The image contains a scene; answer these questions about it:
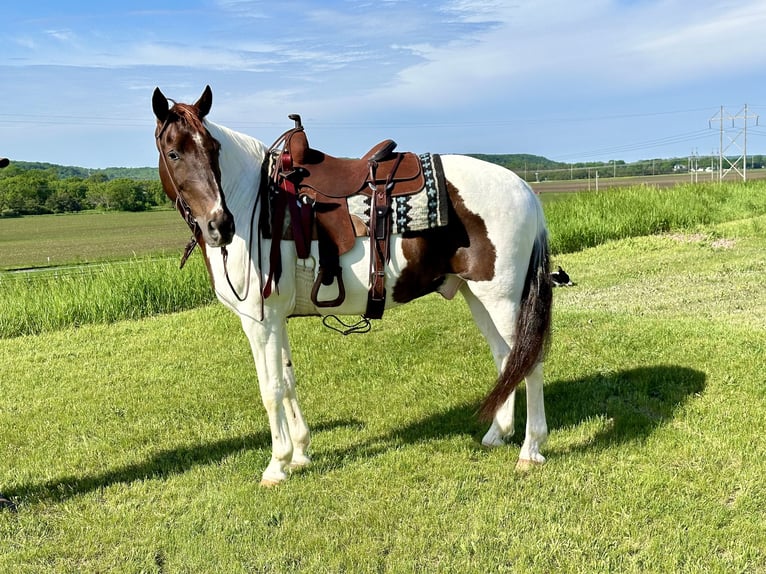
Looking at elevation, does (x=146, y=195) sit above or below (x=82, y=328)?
above

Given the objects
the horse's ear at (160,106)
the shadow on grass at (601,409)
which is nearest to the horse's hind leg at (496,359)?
the shadow on grass at (601,409)

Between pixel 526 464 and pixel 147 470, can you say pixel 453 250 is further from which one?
pixel 147 470

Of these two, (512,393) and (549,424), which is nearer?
(512,393)

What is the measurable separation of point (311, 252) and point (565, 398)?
8.03 feet

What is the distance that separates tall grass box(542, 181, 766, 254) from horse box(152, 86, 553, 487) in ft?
32.2

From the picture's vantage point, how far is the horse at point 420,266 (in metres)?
3.39

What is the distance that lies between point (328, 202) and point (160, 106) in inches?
38.9

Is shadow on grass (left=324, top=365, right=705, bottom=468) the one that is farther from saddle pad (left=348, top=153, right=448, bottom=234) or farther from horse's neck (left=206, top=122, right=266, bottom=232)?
horse's neck (left=206, top=122, right=266, bottom=232)

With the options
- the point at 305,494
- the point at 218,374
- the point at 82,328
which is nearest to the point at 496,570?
the point at 305,494

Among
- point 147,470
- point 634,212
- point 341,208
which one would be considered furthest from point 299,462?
point 634,212

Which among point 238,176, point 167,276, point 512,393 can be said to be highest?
point 238,176

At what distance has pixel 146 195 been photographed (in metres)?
50.3

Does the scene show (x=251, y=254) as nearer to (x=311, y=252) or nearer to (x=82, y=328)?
(x=311, y=252)

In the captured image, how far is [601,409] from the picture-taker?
176 inches
